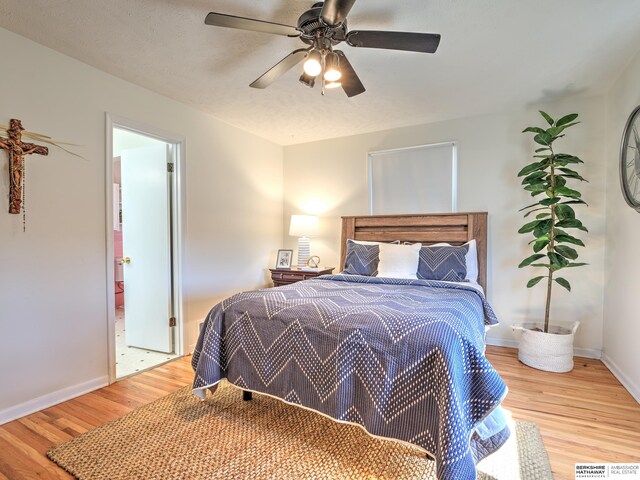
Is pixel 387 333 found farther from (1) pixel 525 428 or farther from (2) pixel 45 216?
(2) pixel 45 216

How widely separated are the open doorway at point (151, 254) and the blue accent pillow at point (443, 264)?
7.53 feet

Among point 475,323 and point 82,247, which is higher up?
point 82,247

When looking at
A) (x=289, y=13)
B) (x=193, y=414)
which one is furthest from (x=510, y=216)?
(x=193, y=414)

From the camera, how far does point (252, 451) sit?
1737mm

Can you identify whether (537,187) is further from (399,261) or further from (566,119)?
(399,261)

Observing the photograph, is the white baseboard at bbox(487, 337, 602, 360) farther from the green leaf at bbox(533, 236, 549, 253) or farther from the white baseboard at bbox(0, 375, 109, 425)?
the white baseboard at bbox(0, 375, 109, 425)

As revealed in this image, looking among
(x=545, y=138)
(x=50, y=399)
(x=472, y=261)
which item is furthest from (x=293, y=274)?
(x=545, y=138)

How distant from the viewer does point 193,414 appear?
2.11 meters

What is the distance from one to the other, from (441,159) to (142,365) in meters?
3.54

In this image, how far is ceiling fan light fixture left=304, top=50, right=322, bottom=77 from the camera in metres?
1.82

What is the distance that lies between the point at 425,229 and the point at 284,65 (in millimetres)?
2248

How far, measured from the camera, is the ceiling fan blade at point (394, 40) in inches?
64.2

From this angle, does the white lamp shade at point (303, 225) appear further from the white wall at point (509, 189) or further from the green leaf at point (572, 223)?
the green leaf at point (572, 223)

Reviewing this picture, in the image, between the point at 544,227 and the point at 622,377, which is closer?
the point at 622,377
